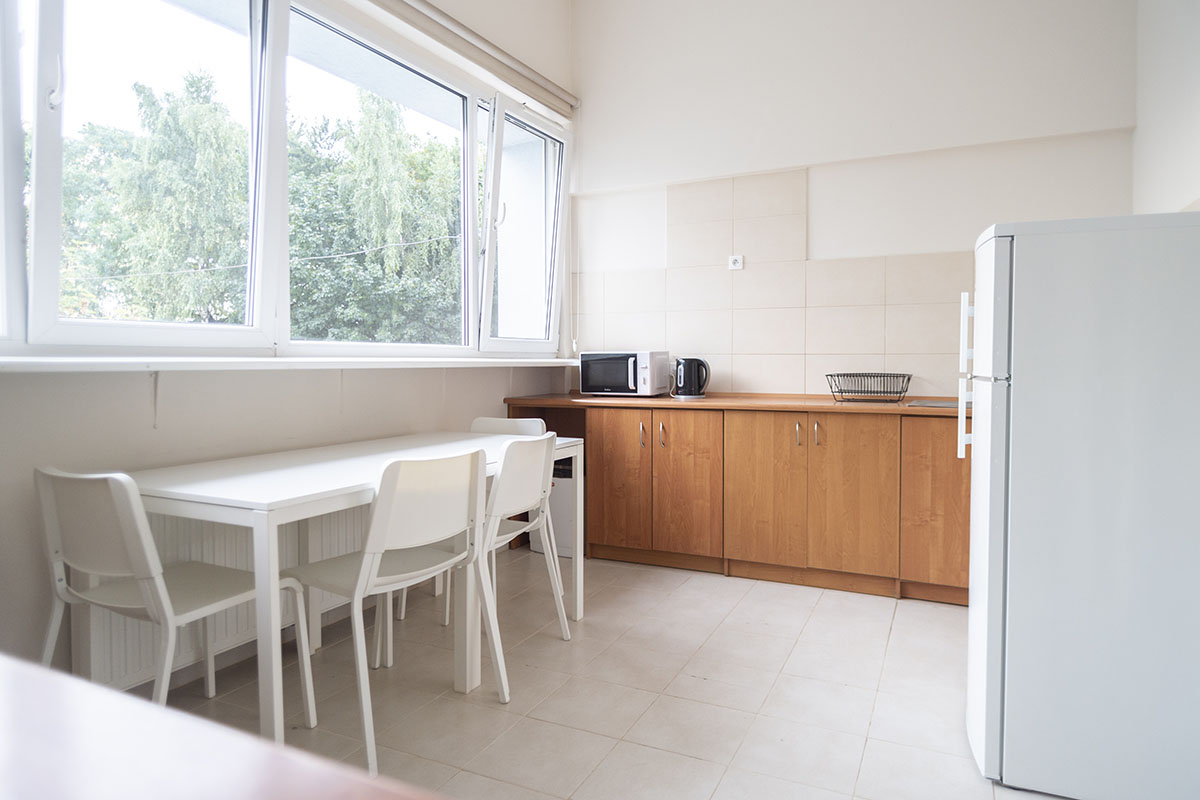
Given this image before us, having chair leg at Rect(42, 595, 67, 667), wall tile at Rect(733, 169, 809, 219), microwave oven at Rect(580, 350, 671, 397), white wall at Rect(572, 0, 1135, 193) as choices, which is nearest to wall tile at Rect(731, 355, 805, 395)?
microwave oven at Rect(580, 350, 671, 397)

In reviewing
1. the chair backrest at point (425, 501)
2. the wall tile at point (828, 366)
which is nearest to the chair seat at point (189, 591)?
the chair backrest at point (425, 501)

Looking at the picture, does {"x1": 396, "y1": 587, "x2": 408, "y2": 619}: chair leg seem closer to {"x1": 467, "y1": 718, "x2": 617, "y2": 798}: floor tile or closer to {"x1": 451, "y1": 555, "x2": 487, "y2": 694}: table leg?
{"x1": 451, "y1": 555, "x2": 487, "y2": 694}: table leg

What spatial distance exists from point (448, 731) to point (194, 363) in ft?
4.25

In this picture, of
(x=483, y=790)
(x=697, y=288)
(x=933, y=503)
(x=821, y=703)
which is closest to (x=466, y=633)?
(x=483, y=790)

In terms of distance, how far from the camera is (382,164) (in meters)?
3.03

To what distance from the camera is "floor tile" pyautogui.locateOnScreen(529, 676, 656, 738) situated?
2.14 m

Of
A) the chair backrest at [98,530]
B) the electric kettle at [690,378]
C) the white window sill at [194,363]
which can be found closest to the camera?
the chair backrest at [98,530]

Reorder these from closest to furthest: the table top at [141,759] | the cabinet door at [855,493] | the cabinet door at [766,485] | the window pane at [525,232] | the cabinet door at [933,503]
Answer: the table top at [141,759]
the cabinet door at [933,503]
the cabinet door at [855,493]
the cabinet door at [766,485]
the window pane at [525,232]

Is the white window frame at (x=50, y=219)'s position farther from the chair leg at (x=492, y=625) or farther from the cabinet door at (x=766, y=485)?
the cabinet door at (x=766, y=485)

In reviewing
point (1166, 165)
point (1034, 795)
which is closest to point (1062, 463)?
point (1034, 795)

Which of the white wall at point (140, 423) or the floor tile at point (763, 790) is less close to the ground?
the white wall at point (140, 423)

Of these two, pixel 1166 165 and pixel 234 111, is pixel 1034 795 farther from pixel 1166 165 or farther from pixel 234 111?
pixel 234 111

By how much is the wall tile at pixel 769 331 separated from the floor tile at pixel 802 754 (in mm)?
2180

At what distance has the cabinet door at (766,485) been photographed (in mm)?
3361
